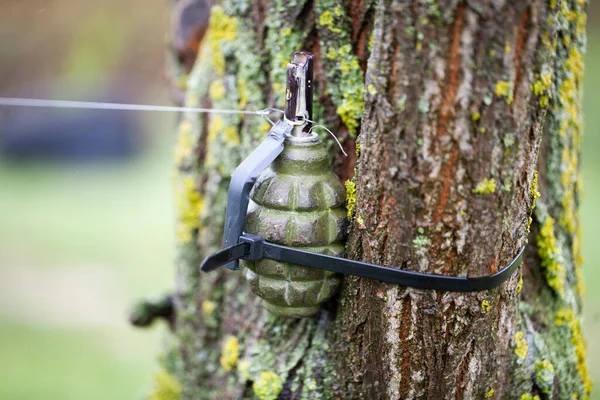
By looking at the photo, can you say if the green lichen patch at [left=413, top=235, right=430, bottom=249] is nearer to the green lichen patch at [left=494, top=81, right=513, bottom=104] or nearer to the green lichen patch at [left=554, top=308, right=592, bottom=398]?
the green lichen patch at [left=494, top=81, right=513, bottom=104]

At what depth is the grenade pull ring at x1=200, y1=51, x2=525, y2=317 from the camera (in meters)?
1.33

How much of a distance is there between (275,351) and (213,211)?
0.47 m

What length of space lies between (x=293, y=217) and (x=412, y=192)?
27 cm

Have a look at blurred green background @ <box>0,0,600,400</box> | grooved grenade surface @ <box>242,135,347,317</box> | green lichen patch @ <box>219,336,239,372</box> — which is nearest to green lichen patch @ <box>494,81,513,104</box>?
grooved grenade surface @ <box>242,135,347,317</box>

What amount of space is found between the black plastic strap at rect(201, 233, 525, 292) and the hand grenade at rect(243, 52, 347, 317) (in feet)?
0.10

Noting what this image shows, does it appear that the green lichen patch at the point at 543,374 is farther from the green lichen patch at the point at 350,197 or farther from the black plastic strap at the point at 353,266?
the green lichen patch at the point at 350,197

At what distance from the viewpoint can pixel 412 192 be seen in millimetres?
1224

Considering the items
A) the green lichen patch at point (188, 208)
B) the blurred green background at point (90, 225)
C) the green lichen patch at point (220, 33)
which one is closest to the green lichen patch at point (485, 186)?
the green lichen patch at point (220, 33)

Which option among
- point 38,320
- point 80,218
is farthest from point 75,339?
point 80,218

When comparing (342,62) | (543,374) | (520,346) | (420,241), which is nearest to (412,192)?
(420,241)

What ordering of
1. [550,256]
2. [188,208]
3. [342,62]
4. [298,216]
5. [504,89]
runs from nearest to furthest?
[504,89] < [298,216] < [342,62] < [550,256] < [188,208]

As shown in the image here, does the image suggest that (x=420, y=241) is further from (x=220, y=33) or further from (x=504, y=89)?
(x=220, y=33)

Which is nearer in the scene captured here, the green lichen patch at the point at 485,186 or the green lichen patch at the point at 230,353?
the green lichen patch at the point at 485,186

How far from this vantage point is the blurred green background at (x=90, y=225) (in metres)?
3.74
